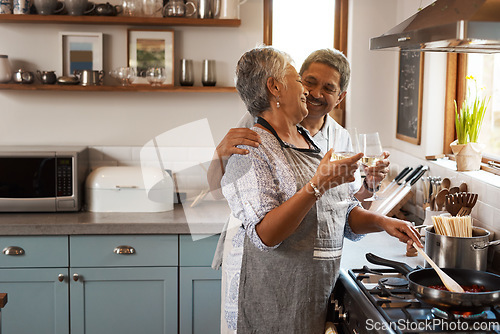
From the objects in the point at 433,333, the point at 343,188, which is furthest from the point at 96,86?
the point at 433,333

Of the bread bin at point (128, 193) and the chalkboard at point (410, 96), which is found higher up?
the chalkboard at point (410, 96)

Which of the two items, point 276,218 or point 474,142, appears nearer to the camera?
point 276,218

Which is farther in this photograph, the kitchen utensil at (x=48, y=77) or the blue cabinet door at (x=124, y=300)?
the kitchen utensil at (x=48, y=77)

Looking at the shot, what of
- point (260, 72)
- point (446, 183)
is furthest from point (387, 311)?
point (446, 183)

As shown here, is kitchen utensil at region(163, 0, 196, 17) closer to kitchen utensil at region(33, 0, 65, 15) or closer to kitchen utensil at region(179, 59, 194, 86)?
kitchen utensil at region(179, 59, 194, 86)

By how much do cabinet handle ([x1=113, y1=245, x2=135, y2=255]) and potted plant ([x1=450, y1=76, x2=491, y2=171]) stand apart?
→ 174cm

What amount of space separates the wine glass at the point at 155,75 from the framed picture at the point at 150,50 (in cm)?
9

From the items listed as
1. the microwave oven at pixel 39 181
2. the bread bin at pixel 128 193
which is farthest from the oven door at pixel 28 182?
the bread bin at pixel 128 193

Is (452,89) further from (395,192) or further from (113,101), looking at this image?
(113,101)

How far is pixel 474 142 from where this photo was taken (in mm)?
2977

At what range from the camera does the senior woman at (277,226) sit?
1.85m

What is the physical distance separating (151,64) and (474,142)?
203 cm

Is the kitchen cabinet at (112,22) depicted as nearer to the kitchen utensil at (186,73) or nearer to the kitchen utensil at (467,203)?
the kitchen utensil at (186,73)

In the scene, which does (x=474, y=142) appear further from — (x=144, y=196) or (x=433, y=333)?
(x=144, y=196)
